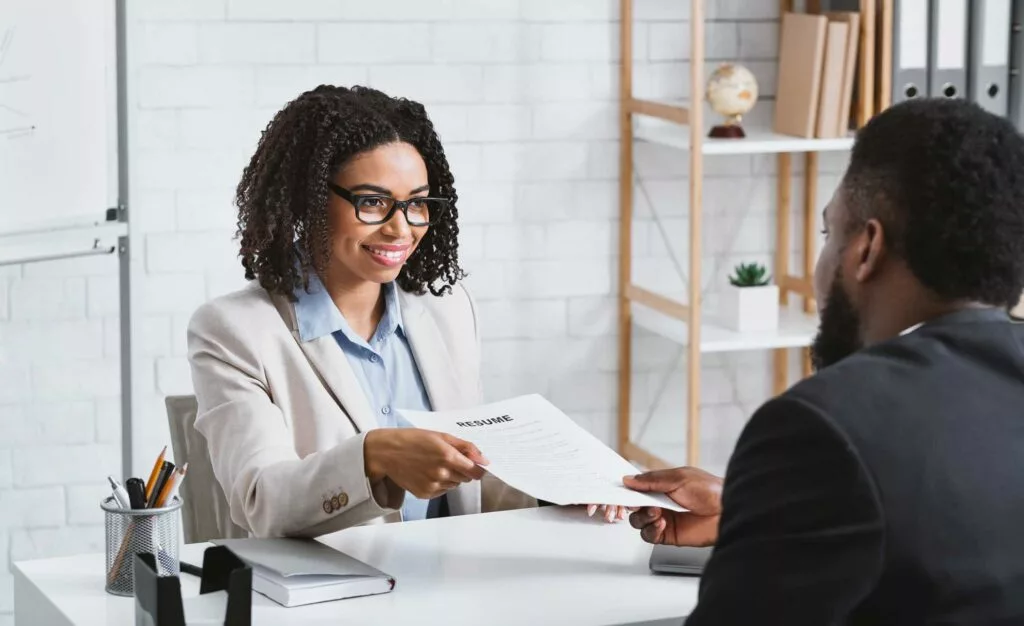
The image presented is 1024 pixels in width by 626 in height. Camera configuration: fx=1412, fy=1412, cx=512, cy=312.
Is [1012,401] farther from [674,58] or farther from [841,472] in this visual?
[674,58]

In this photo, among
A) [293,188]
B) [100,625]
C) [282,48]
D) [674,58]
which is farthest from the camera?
[674,58]

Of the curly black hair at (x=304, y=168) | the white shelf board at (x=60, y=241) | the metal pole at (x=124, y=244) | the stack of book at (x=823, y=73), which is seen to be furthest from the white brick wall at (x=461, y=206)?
the curly black hair at (x=304, y=168)

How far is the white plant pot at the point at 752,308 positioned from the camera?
3.46 metres

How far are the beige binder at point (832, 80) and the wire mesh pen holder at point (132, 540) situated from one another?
2195mm

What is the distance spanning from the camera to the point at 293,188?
87.5 inches

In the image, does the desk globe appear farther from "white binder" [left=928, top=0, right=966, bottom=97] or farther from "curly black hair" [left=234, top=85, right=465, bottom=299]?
"curly black hair" [left=234, top=85, right=465, bottom=299]

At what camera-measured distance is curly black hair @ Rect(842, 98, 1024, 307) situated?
126cm

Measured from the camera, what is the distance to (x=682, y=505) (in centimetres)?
177

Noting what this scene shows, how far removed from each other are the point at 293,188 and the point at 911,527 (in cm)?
133

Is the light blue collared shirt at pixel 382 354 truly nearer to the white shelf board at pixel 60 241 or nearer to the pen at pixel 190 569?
the pen at pixel 190 569

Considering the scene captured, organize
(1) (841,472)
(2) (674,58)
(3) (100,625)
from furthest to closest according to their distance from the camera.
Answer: (2) (674,58)
(3) (100,625)
(1) (841,472)

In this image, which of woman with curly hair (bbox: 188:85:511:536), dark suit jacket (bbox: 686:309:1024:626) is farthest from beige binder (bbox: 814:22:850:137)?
dark suit jacket (bbox: 686:309:1024:626)

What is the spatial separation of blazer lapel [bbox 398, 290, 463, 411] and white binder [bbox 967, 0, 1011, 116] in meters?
1.68

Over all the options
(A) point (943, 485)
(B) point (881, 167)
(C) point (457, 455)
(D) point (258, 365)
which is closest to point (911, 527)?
(A) point (943, 485)
